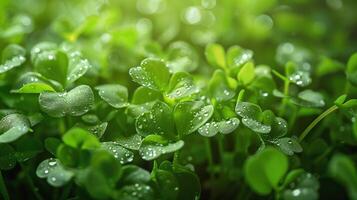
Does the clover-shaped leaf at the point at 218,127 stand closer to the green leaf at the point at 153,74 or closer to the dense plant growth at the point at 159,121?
the dense plant growth at the point at 159,121

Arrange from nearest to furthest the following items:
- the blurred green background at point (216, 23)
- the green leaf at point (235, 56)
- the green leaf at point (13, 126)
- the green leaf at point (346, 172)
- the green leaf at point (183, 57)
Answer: the green leaf at point (346, 172) → the green leaf at point (13, 126) → the green leaf at point (235, 56) → the green leaf at point (183, 57) → the blurred green background at point (216, 23)

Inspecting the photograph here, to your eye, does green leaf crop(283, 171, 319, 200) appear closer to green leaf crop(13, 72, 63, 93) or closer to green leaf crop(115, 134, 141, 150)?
green leaf crop(115, 134, 141, 150)

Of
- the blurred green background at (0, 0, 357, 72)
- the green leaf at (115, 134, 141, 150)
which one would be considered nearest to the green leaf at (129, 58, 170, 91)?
the green leaf at (115, 134, 141, 150)

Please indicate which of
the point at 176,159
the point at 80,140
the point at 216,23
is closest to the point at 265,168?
the point at 176,159

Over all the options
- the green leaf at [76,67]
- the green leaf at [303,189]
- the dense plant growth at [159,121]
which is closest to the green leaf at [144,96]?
the dense plant growth at [159,121]

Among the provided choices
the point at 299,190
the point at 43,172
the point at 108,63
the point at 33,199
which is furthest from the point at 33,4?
the point at 299,190

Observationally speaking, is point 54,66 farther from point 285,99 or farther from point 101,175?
→ point 285,99
